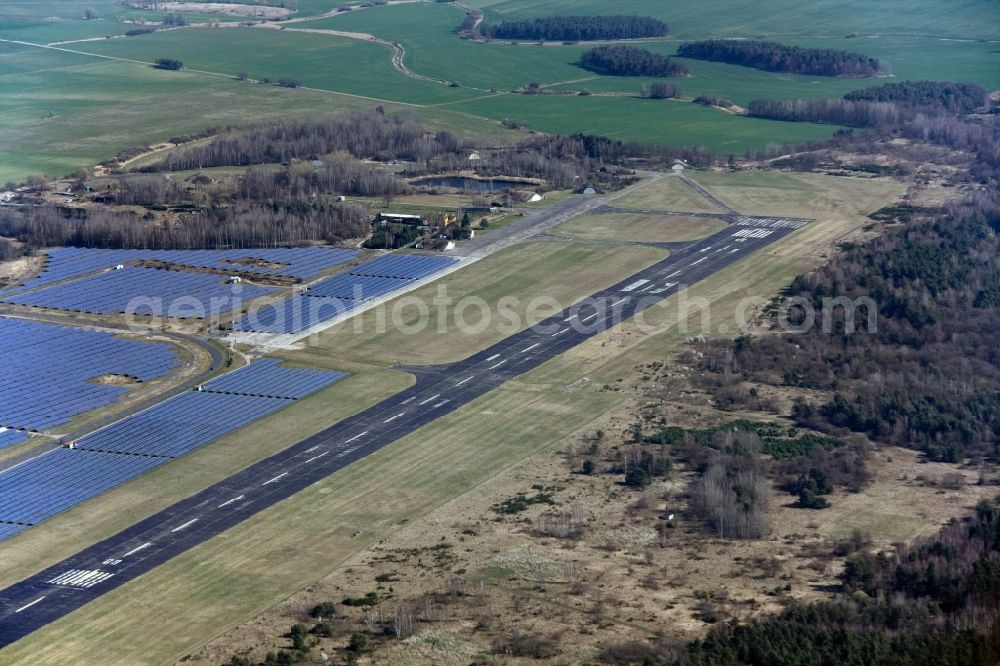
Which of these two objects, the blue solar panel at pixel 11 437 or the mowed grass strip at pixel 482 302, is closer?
the blue solar panel at pixel 11 437

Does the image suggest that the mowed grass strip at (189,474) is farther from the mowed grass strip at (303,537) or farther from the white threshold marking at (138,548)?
the mowed grass strip at (303,537)

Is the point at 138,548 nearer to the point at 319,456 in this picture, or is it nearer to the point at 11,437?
the point at 319,456

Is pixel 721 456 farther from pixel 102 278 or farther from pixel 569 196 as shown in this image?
pixel 569 196

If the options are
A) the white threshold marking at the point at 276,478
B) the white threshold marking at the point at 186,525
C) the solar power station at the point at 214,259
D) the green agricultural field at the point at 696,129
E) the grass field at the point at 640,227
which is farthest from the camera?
the green agricultural field at the point at 696,129

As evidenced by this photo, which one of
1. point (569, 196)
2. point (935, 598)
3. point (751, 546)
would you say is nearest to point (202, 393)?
point (751, 546)

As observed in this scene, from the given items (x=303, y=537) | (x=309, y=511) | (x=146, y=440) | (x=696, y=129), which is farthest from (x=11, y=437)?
(x=696, y=129)

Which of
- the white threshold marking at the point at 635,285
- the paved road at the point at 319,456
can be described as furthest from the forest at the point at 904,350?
the white threshold marking at the point at 635,285
